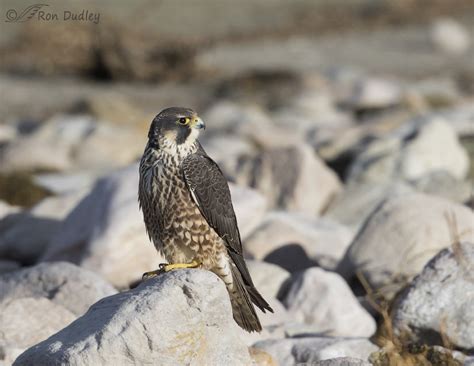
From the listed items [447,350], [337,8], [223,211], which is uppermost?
[337,8]

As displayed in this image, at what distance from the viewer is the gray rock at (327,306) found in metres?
7.09

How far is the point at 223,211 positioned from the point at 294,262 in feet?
8.02

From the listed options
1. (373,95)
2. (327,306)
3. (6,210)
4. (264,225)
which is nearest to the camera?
(327,306)

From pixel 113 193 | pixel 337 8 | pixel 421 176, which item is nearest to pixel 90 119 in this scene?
pixel 421 176

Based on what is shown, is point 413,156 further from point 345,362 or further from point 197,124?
point 345,362

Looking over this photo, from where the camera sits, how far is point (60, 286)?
263 inches

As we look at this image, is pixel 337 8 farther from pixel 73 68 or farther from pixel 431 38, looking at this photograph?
pixel 73 68

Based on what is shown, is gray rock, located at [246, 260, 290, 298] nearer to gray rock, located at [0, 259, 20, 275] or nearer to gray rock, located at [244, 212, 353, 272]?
gray rock, located at [244, 212, 353, 272]

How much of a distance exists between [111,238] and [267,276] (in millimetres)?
1223

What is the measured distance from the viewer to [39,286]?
6793 millimetres

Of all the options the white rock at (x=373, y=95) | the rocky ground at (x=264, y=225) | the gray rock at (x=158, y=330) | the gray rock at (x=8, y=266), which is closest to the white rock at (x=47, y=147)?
the rocky ground at (x=264, y=225)

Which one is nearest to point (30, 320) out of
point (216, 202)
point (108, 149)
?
point (216, 202)

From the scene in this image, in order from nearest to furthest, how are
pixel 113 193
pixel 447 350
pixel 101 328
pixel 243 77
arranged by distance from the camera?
pixel 101 328, pixel 447 350, pixel 113 193, pixel 243 77

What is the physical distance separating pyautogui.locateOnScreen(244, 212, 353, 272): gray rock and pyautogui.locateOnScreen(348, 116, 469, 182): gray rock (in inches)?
79.0
